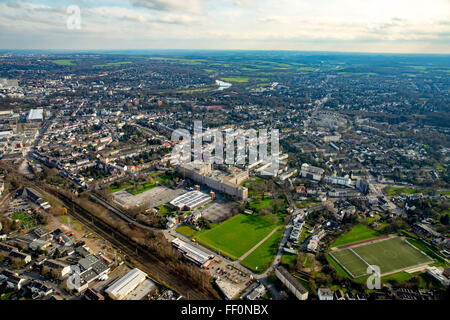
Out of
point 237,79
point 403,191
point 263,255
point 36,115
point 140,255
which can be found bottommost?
point 140,255

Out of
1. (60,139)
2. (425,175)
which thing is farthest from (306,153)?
(60,139)

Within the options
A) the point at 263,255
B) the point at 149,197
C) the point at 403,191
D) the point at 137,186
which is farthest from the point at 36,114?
the point at 403,191

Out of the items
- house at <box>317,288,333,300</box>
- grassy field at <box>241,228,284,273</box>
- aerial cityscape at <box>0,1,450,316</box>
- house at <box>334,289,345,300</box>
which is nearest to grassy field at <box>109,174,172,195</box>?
aerial cityscape at <box>0,1,450,316</box>

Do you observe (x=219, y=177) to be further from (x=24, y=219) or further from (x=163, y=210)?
(x=24, y=219)

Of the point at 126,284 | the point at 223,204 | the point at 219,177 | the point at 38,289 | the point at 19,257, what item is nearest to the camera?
the point at 38,289

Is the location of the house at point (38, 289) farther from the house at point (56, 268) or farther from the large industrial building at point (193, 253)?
the large industrial building at point (193, 253)

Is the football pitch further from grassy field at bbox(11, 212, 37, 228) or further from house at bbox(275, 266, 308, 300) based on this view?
grassy field at bbox(11, 212, 37, 228)
